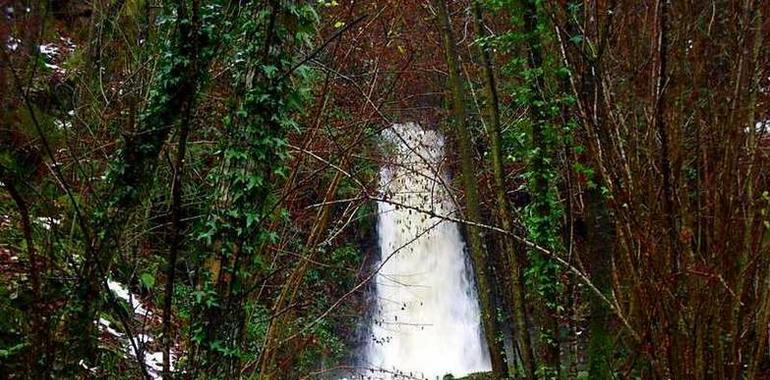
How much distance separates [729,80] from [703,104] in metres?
0.09

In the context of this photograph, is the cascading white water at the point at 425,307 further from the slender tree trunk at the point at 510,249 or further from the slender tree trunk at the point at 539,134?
the slender tree trunk at the point at 510,249

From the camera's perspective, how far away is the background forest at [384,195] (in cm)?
166

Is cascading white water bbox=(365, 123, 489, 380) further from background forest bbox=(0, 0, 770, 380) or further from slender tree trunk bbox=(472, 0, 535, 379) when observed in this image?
slender tree trunk bbox=(472, 0, 535, 379)

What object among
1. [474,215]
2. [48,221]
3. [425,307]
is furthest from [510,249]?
[425,307]

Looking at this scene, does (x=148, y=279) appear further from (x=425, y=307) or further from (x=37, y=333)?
(x=425, y=307)

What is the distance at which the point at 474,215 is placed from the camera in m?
4.12

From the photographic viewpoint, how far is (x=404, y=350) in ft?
41.7

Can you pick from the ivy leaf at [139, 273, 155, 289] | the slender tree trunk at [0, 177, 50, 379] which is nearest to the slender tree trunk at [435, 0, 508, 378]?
the ivy leaf at [139, 273, 155, 289]

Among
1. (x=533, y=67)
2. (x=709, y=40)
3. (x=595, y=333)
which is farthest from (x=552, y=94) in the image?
(x=709, y=40)

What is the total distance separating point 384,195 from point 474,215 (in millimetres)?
690

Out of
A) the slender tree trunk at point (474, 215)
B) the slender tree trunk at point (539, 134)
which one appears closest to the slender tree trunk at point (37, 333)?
the slender tree trunk at point (474, 215)

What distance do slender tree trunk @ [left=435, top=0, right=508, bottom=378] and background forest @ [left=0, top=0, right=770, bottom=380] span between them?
1 centimetres

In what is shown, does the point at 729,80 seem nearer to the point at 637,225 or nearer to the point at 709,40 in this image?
the point at 709,40

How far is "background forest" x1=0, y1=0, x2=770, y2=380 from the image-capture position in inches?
65.4
